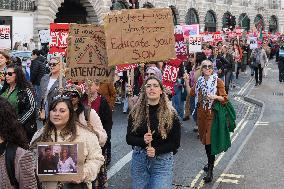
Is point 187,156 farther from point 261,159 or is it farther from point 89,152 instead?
point 89,152

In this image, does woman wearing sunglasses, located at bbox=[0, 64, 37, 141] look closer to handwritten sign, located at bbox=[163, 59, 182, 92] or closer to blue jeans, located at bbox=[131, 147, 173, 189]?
blue jeans, located at bbox=[131, 147, 173, 189]

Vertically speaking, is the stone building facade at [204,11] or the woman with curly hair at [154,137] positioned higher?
the stone building facade at [204,11]

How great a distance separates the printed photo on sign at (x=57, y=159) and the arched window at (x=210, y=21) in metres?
46.9

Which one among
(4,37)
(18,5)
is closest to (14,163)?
(4,37)

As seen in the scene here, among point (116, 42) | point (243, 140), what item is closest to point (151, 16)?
point (116, 42)

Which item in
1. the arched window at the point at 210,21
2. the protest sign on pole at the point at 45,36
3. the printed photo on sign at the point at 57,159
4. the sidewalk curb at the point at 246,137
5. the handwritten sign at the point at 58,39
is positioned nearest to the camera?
the printed photo on sign at the point at 57,159

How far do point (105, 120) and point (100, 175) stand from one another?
4.91ft

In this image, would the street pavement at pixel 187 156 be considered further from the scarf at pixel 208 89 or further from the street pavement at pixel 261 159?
the scarf at pixel 208 89

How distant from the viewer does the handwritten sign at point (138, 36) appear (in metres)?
5.49

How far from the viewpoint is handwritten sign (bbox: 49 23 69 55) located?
847cm

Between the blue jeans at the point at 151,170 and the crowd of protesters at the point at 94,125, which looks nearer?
the crowd of protesters at the point at 94,125

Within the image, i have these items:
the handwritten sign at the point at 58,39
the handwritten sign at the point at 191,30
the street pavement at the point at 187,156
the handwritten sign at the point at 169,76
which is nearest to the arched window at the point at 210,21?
the handwritten sign at the point at 191,30

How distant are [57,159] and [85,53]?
239cm

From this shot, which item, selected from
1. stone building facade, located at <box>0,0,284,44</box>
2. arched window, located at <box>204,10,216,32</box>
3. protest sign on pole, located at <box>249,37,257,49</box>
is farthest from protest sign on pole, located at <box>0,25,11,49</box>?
arched window, located at <box>204,10,216,32</box>
